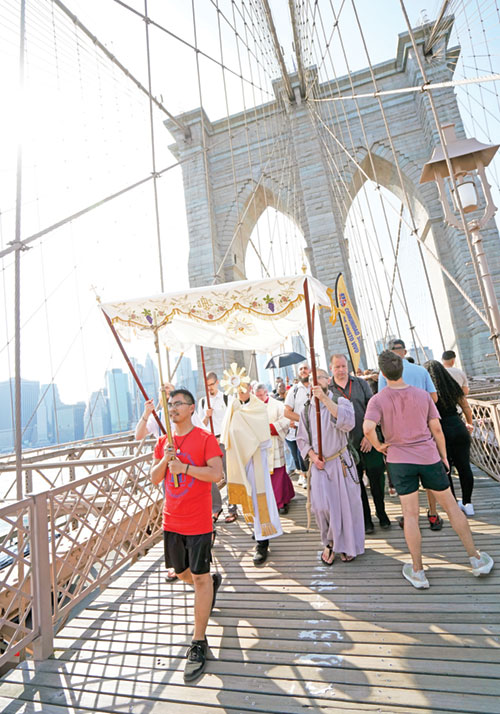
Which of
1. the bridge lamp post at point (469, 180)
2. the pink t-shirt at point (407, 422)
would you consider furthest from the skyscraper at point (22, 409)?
the bridge lamp post at point (469, 180)

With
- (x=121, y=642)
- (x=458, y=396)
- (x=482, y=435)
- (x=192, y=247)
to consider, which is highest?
(x=192, y=247)

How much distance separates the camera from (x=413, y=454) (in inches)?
91.1

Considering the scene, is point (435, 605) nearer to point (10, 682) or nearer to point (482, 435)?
point (10, 682)

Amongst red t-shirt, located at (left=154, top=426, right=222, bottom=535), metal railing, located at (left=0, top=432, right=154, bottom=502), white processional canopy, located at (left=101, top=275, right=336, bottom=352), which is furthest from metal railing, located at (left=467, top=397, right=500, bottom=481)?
metal railing, located at (left=0, top=432, right=154, bottom=502)

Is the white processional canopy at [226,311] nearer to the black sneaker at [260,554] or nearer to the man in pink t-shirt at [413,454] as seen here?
the man in pink t-shirt at [413,454]

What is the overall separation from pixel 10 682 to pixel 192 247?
485 inches

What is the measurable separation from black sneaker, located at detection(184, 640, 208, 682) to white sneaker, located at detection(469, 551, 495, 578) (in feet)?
5.67

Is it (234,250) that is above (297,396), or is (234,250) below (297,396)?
above

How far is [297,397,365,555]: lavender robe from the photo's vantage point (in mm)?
2795

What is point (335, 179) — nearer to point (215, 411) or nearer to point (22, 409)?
point (215, 411)

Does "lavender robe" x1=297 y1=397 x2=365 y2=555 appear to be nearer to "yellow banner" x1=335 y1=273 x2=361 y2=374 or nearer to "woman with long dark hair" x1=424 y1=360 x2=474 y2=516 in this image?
"woman with long dark hair" x1=424 y1=360 x2=474 y2=516

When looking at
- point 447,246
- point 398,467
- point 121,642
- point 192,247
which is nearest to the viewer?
point 121,642

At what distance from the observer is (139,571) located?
3.09 metres

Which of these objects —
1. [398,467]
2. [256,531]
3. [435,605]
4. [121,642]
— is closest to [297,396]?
[256,531]
